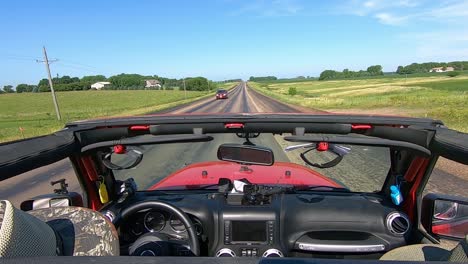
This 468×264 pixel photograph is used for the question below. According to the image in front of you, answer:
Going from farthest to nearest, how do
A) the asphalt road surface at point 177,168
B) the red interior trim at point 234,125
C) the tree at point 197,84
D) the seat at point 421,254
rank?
the tree at point 197,84
the asphalt road surface at point 177,168
the red interior trim at point 234,125
the seat at point 421,254

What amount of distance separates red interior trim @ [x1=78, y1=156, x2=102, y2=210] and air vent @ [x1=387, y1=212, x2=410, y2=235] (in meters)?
2.26

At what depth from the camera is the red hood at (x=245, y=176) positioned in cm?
368

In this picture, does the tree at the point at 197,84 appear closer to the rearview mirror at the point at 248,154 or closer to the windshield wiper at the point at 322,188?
the windshield wiper at the point at 322,188

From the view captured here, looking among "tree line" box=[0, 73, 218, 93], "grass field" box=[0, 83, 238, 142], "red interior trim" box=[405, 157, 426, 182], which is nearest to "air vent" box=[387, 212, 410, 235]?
"red interior trim" box=[405, 157, 426, 182]

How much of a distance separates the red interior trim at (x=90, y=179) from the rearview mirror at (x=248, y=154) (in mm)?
1139

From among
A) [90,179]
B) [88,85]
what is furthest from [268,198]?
[88,85]

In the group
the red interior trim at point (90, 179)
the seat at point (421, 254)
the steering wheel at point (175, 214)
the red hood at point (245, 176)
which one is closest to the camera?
the seat at point (421, 254)

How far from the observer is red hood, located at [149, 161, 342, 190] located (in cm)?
368

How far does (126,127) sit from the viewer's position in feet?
9.12

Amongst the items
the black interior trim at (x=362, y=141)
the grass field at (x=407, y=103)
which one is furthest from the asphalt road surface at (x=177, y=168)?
the grass field at (x=407, y=103)

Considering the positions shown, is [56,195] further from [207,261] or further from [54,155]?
[207,261]

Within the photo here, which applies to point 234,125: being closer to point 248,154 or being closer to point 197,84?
point 248,154

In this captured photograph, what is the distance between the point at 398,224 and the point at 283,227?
82cm

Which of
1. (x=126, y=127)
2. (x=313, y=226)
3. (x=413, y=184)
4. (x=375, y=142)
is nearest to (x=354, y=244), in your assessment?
(x=313, y=226)
